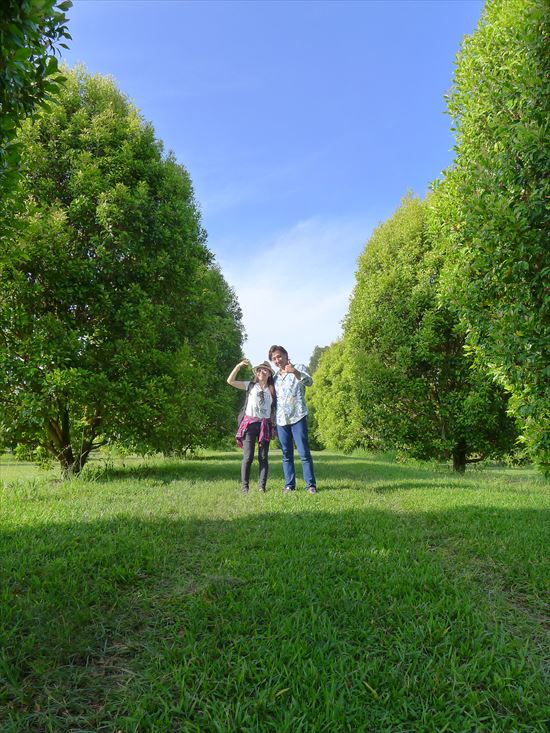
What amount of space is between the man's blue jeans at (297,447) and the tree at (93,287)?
8.54 ft

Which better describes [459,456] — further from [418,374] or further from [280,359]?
[280,359]

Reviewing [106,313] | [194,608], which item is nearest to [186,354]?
[106,313]

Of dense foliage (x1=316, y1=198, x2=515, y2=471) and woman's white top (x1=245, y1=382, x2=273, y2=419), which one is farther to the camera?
dense foliage (x1=316, y1=198, x2=515, y2=471)

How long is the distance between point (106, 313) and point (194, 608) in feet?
22.6

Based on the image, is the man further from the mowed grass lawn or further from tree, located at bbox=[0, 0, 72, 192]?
tree, located at bbox=[0, 0, 72, 192]

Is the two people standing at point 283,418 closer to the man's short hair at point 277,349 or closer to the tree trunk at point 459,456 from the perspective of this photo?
the man's short hair at point 277,349

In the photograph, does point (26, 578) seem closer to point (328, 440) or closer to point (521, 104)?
point (521, 104)

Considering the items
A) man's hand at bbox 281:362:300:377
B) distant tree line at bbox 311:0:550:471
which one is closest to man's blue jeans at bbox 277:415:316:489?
man's hand at bbox 281:362:300:377

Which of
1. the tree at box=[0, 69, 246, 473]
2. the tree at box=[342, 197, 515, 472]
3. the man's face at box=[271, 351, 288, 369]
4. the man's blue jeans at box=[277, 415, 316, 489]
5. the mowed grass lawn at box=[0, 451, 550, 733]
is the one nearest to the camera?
the mowed grass lawn at box=[0, 451, 550, 733]

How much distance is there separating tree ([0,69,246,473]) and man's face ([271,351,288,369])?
243 cm

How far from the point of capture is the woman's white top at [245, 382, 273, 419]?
7.64 metres

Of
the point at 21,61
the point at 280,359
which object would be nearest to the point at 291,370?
the point at 280,359

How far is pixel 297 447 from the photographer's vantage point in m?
7.14

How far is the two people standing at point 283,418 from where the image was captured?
714cm
